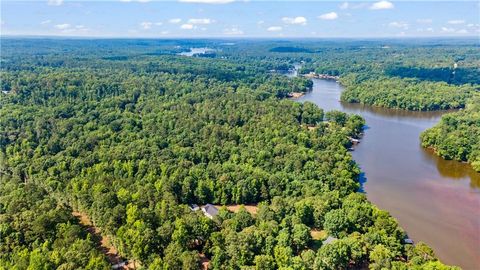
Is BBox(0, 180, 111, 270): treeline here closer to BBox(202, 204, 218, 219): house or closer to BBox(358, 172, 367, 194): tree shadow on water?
BBox(202, 204, 218, 219): house

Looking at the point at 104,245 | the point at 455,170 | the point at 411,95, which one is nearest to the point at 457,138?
the point at 455,170

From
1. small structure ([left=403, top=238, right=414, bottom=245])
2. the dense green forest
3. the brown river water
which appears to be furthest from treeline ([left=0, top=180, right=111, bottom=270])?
the brown river water

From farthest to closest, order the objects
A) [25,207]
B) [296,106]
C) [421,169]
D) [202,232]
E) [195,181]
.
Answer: [296,106], [421,169], [195,181], [25,207], [202,232]

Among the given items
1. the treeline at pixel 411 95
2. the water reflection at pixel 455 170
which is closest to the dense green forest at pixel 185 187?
the water reflection at pixel 455 170

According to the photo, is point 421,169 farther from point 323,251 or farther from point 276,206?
point 323,251

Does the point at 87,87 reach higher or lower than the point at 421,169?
higher

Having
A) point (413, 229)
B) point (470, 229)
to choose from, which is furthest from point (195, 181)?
point (470, 229)

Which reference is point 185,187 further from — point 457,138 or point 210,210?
point 457,138
